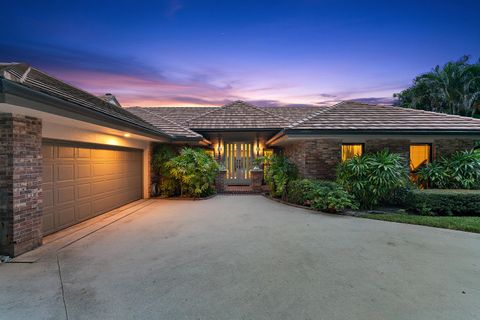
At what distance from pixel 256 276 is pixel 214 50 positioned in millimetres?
10893

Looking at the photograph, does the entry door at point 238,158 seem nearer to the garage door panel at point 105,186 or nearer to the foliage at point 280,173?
the foliage at point 280,173

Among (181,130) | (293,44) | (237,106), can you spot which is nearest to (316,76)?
(293,44)

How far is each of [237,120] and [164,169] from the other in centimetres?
485

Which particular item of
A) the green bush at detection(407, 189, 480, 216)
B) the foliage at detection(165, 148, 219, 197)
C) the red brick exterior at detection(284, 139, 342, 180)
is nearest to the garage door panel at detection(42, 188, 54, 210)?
the foliage at detection(165, 148, 219, 197)

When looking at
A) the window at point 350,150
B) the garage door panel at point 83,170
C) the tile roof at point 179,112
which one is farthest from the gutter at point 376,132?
the tile roof at point 179,112

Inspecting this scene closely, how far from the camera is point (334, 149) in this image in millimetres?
8945

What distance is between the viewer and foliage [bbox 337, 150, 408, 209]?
23.9ft

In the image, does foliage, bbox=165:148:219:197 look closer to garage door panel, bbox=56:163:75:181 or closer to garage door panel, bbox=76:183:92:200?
garage door panel, bbox=76:183:92:200

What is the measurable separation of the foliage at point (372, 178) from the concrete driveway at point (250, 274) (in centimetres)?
163

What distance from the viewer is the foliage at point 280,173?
9.57 metres

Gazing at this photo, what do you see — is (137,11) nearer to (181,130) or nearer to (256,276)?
(181,130)

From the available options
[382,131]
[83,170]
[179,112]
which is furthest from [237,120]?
[83,170]

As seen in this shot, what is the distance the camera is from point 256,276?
341 centimetres

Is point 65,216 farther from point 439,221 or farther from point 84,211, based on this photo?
point 439,221
